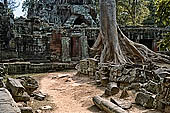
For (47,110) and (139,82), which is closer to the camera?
(47,110)

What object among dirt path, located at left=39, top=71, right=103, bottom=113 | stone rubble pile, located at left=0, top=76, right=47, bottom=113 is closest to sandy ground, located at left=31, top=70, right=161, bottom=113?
dirt path, located at left=39, top=71, right=103, bottom=113

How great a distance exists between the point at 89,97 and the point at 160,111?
8.25ft

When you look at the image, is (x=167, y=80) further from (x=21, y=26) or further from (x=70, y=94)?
(x=21, y=26)

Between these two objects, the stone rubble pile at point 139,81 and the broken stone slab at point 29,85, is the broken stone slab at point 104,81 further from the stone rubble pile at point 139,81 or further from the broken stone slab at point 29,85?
the broken stone slab at point 29,85

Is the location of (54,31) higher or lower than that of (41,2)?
lower

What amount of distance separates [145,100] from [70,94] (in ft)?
9.42

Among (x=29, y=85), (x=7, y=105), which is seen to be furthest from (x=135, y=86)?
(x=7, y=105)

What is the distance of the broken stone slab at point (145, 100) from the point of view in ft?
17.5

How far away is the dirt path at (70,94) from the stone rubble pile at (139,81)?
620mm

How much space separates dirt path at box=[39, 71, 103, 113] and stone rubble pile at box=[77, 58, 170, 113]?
0.62m

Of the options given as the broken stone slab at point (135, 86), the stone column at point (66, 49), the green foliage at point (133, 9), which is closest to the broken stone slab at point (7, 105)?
the broken stone slab at point (135, 86)

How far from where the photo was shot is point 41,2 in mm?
27672

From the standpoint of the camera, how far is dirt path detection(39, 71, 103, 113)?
5.96m

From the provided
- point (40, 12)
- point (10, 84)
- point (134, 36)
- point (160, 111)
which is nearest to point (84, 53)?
point (134, 36)
